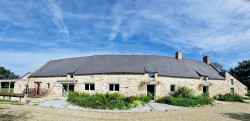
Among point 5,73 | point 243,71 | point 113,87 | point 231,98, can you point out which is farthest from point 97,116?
point 5,73

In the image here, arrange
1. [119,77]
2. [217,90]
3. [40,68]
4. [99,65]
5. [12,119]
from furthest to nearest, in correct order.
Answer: [40,68]
[217,90]
[99,65]
[119,77]
[12,119]

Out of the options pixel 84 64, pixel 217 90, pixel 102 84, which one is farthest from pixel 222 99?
pixel 84 64

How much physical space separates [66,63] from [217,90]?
24.4 meters

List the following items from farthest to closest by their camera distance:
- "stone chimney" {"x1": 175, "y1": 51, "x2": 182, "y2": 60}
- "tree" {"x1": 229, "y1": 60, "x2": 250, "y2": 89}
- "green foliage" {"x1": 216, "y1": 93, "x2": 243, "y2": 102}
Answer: "tree" {"x1": 229, "y1": 60, "x2": 250, "y2": 89}
"stone chimney" {"x1": 175, "y1": 51, "x2": 182, "y2": 60}
"green foliage" {"x1": 216, "y1": 93, "x2": 243, "y2": 102}

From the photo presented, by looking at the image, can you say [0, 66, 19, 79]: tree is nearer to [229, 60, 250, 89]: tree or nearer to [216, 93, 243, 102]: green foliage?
[216, 93, 243, 102]: green foliage

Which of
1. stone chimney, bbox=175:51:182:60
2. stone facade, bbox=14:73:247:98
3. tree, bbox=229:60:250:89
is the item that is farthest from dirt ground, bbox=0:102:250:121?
tree, bbox=229:60:250:89

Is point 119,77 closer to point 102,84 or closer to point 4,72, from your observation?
point 102,84

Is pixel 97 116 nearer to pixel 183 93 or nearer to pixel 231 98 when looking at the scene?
pixel 183 93

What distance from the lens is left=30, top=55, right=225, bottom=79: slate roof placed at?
687 inches

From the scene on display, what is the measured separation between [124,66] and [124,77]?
191 cm

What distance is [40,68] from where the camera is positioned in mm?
22844

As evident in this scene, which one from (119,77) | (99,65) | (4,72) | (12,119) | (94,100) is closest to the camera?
(12,119)

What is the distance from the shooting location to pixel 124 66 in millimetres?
17859

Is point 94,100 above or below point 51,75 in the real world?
below
